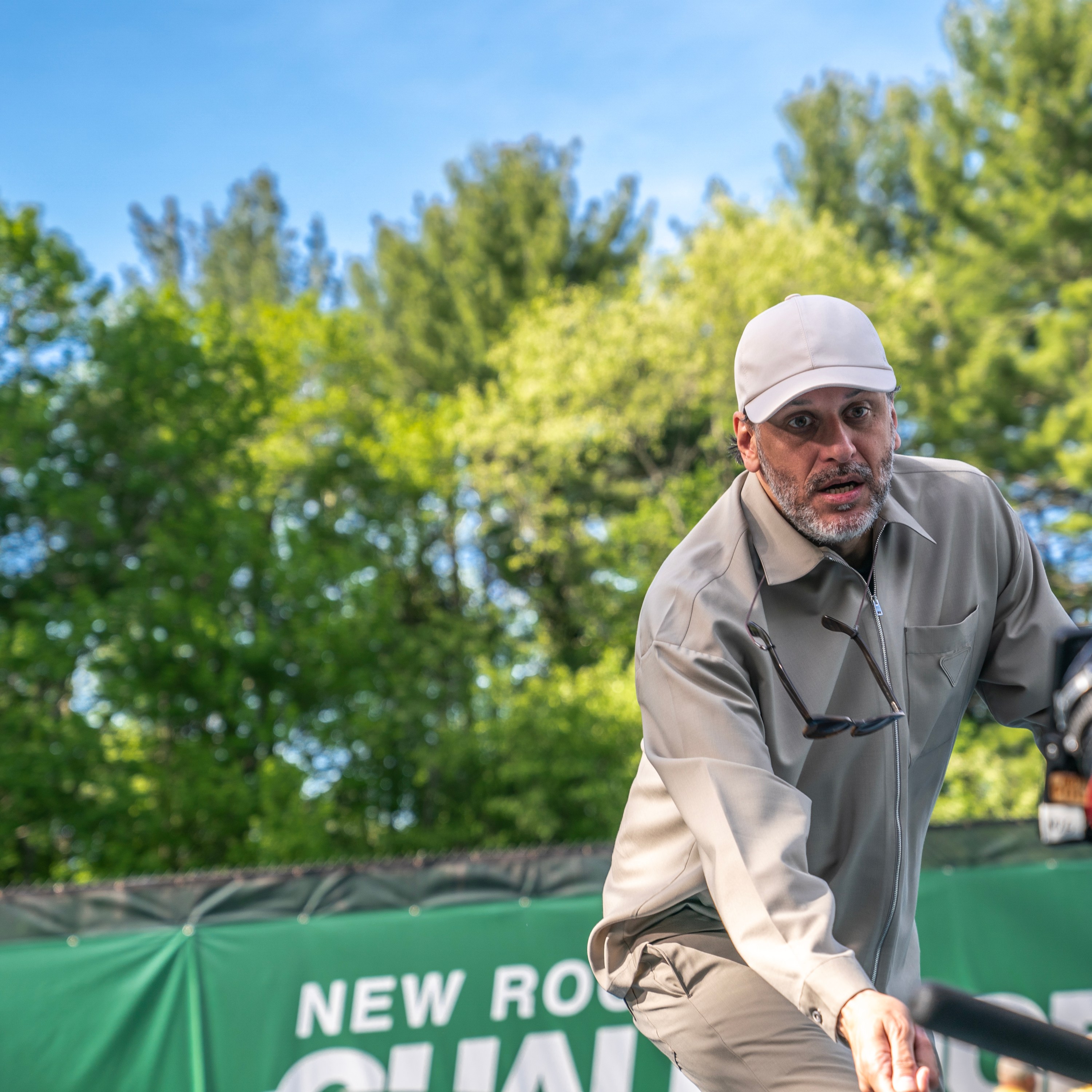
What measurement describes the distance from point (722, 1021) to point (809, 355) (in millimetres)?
1263

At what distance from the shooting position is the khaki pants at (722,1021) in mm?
2096

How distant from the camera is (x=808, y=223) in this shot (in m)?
31.9

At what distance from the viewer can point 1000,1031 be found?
5.04ft

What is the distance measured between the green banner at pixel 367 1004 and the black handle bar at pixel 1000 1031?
550 centimetres

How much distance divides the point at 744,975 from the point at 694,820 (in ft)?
1.35

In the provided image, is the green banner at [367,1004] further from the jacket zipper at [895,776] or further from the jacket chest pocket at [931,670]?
the jacket chest pocket at [931,670]

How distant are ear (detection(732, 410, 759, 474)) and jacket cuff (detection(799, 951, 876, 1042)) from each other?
0.96m

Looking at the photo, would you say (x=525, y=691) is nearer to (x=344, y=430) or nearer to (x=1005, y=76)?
(x=344, y=430)

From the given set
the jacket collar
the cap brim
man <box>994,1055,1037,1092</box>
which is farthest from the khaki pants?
man <box>994,1055,1037,1092</box>

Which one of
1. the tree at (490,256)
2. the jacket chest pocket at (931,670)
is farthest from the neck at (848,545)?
the tree at (490,256)

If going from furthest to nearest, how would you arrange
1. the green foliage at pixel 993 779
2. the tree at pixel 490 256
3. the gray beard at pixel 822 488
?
the tree at pixel 490 256
the green foliage at pixel 993 779
the gray beard at pixel 822 488

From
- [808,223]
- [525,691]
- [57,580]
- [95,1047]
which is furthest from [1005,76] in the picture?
[95,1047]

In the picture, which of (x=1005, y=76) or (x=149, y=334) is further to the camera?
(x=149, y=334)

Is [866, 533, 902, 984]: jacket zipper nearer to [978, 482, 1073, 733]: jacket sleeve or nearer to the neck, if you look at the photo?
the neck
